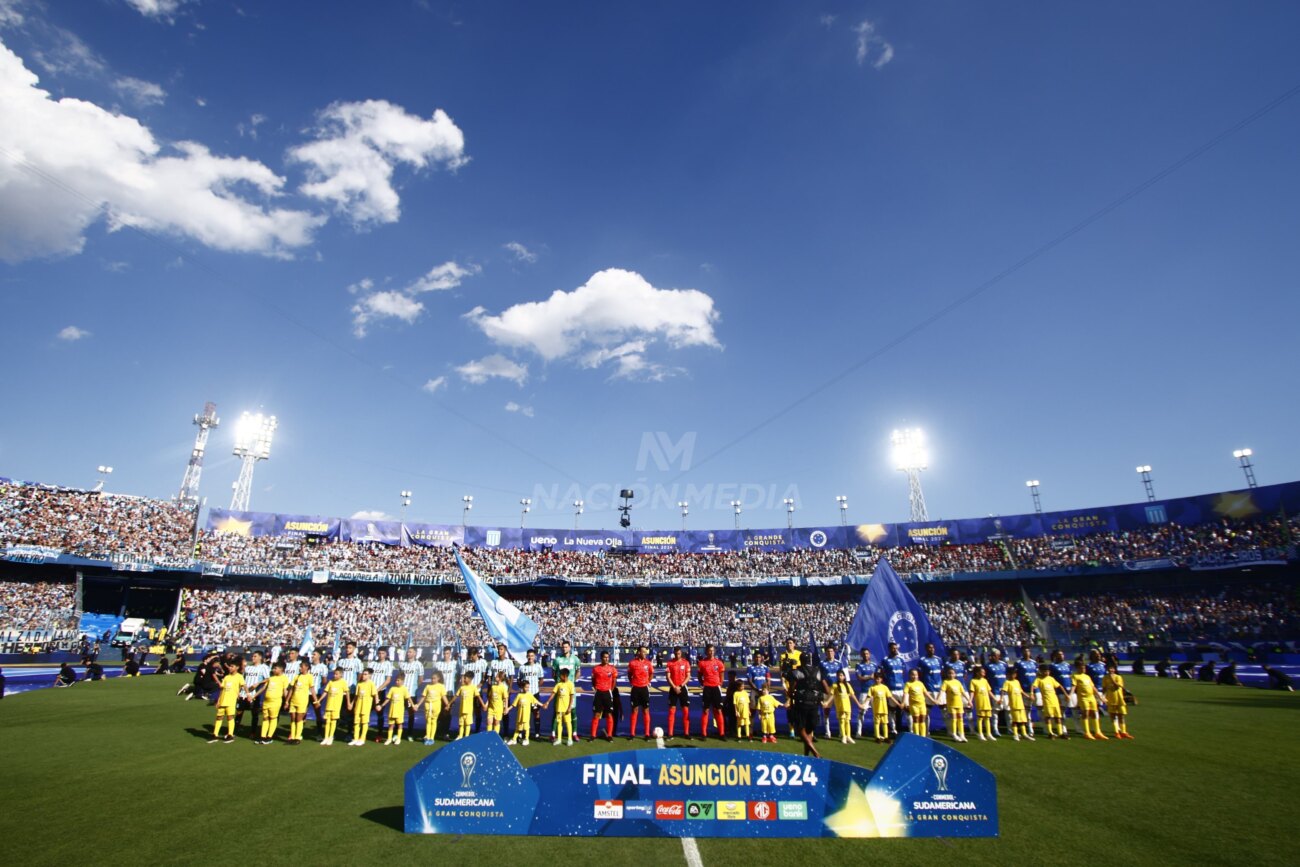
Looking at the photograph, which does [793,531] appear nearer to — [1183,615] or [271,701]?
[1183,615]

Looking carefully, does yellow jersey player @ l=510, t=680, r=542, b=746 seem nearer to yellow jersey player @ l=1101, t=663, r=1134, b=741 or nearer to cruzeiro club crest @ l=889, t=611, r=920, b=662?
cruzeiro club crest @ l=889, t=611, r=920, b=662

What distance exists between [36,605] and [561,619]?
1355 inches

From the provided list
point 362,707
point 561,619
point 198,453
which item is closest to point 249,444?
point 198,453

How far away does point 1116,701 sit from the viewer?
12.5m

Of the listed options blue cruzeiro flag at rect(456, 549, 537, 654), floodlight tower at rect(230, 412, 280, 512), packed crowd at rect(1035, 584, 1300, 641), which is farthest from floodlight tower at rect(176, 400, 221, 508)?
packed crowd at rect(1035, 584, 1300, 641)

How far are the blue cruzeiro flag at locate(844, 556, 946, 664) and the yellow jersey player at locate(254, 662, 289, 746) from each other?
1352 cm

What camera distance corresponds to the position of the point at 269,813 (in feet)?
23.7

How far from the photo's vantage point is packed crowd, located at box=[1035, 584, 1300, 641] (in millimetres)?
35406

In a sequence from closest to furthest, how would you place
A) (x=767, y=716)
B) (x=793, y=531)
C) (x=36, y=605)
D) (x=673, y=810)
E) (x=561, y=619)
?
(x=673, y=810) < (x=767, y=716) < (x=36, y=605) < (x=561, y=619) < (x=793, y=531)

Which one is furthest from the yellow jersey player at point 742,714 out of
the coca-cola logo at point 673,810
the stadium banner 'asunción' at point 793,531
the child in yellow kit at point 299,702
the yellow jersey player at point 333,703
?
the stadium banner 'asunción' at point 793,531

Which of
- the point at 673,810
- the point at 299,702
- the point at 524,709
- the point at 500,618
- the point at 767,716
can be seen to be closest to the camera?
the point at 673,810

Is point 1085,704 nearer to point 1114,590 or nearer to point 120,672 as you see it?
point 120,672

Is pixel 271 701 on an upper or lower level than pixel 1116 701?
upper

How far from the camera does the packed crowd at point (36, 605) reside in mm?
35497
